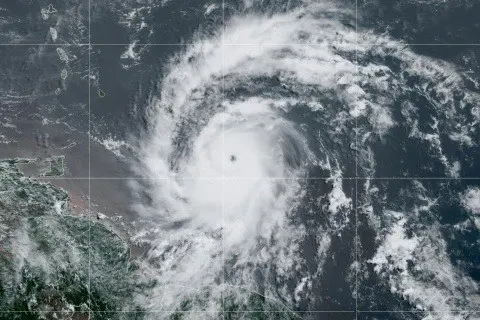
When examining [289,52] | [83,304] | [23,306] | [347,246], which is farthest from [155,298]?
[289,52]

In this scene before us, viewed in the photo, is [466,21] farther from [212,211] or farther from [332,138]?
[212,211]

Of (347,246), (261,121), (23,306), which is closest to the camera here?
(23,306)

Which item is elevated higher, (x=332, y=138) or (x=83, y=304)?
(x=332, y=138)

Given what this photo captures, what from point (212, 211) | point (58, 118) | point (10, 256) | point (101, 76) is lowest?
point (10, 256)

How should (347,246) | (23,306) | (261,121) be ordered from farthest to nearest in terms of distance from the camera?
(261,121), (347,246), (23,306)

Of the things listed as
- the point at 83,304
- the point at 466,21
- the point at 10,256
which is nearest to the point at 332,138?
the point at 466,21

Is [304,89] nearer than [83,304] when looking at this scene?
No

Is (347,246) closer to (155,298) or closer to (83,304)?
(155,298)
